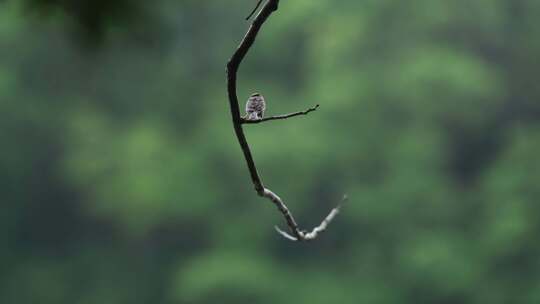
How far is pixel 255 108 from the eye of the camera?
0.83m

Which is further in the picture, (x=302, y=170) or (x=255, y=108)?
(x=302, y=170)

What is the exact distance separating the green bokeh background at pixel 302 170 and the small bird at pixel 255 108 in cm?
1232

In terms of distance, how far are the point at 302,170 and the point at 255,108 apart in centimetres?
1339

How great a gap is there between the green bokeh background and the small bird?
12.3 m

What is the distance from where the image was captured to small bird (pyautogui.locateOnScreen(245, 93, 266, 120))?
0.81 metres

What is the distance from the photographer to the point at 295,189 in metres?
13.9

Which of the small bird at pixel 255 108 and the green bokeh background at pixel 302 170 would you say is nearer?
the small bird at pixel 255 108

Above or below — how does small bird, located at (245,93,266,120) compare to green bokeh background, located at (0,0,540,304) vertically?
above

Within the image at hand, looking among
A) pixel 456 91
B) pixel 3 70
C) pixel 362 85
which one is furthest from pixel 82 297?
pixel 456 91

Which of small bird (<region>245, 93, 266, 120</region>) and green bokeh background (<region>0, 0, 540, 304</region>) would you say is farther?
green bokeh background (<region>0, 0, 540, 304</region>)

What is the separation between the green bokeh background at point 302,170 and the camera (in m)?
13.4

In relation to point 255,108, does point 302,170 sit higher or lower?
lower

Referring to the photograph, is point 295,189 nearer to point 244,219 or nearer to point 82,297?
point 244,219

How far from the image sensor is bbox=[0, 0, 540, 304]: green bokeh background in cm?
1345
